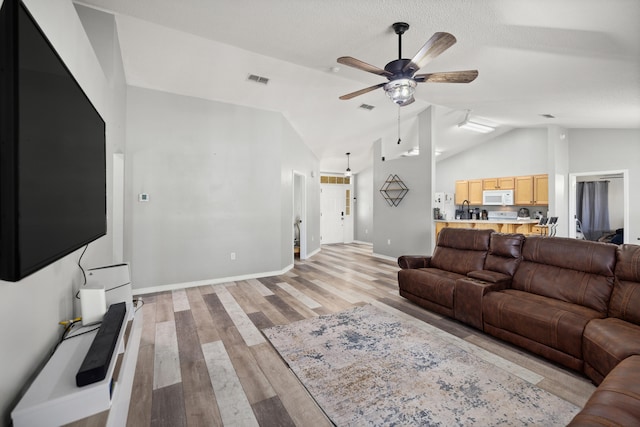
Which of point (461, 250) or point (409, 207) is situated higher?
point (409, 207)

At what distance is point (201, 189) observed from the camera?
4.45 m

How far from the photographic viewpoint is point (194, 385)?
2.02 m

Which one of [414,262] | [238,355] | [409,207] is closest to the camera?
[238,355]

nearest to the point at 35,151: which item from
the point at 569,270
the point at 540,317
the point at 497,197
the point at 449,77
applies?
the point at 449,77

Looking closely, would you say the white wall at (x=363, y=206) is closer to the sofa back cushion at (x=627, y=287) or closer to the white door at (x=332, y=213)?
the white door at (x=332, y=213)

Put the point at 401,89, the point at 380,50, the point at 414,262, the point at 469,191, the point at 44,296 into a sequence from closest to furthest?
1. the point at 44,296
2. the point at 401,89
3. the point at 380,50
4. the point at 414,262
5. the point at 469,191

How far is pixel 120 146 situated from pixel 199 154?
108 centimetres

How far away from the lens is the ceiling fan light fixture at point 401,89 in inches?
106

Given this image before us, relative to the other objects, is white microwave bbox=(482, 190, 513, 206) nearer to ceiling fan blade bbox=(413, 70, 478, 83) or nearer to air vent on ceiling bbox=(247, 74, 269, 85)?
ceiling fan blade bbox=(413, 70, 478, 83)

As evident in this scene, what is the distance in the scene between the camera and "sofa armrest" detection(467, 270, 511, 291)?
2924mm

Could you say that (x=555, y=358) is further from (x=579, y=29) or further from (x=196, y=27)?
(x=196, y=27)

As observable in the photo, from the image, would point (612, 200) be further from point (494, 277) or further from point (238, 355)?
point (238, 355)

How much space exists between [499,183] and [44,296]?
875 cm

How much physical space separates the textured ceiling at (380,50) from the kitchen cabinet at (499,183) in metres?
2.09
